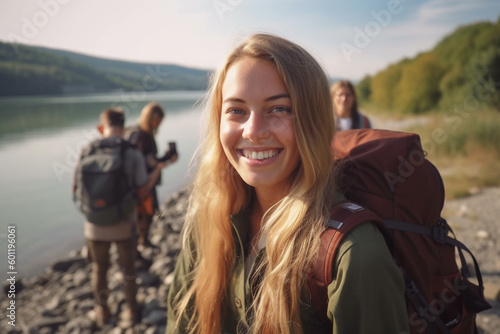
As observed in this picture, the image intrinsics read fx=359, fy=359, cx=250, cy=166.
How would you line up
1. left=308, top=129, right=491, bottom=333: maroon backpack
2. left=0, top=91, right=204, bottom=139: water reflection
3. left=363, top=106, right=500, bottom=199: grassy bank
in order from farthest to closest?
left=0, top=91, right=204, bottom=139: water reflection → left=363, top=106, right=500, bottom=199: grassy bank → left=308, top=129, right=491, bottom=333: maroon backpack

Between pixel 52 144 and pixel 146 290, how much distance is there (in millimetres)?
21866

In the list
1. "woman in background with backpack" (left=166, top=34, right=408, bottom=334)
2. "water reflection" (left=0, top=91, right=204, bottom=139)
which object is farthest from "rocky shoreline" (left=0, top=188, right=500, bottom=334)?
"water reflection" (left=0, top=91, right=204, bottom=139)

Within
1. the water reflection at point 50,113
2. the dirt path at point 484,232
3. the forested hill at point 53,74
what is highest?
the forested hill at point 53,74

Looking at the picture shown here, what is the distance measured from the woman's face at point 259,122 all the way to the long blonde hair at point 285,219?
0.04 m

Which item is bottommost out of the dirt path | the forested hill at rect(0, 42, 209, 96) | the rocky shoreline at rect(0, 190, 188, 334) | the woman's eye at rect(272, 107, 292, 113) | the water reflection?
the rocky shoreline at rect(0, 190, 188, 334)

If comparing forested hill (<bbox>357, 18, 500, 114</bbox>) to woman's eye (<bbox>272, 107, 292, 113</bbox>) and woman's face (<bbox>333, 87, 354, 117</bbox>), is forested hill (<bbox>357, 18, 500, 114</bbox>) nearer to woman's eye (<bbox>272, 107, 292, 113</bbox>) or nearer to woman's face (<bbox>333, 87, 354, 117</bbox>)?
woman's face (<bbox>333, 87, 354, 117</bbox>)

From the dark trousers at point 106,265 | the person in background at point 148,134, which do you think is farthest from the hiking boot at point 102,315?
the person in background at point 148,134

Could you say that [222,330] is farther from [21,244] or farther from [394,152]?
[21,244]

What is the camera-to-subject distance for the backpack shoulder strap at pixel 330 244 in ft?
3.74

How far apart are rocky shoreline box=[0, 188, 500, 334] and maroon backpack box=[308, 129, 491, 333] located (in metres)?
2.25

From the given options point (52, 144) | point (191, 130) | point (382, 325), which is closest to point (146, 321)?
point (382, 325)

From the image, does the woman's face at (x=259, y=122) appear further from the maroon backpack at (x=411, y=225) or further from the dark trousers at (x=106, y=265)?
the dark trousers at (x=106, y=265)

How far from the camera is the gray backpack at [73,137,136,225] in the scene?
140 inches

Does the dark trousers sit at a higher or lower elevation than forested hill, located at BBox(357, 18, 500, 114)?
lower
